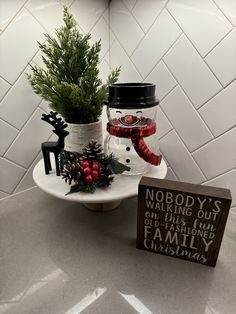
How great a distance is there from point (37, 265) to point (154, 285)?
9.3 inches

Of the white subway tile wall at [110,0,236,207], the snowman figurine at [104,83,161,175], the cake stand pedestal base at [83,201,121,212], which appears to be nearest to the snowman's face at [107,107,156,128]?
the snowman figurine at [104,83,161,175]

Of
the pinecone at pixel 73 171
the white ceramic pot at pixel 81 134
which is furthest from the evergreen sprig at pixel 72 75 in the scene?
the pinecone at pixel 73 171

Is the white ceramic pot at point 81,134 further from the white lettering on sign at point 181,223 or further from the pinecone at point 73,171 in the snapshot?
the white lettering on sign at point 181,223

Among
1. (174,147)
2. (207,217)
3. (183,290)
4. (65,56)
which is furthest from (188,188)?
(65,56)

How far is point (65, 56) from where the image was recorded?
1.70 ft

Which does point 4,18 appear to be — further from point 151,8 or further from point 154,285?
point 154,285

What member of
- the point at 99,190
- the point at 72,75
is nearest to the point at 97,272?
the point at 99,190

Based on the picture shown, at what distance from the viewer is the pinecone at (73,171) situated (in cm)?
47

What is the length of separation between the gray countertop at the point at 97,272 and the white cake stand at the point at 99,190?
0.32 ft

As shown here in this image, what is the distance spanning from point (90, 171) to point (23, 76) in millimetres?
341

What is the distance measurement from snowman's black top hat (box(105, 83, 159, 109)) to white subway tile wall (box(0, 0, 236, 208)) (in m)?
0.18

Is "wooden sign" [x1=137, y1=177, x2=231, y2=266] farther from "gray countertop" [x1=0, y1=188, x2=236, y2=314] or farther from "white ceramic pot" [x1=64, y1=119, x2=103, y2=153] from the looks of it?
"white ceramic pot" [x1=64, y1=119, x2=103, y2=153]

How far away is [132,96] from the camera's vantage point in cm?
47

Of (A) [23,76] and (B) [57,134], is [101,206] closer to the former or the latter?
(B) [57,134]
